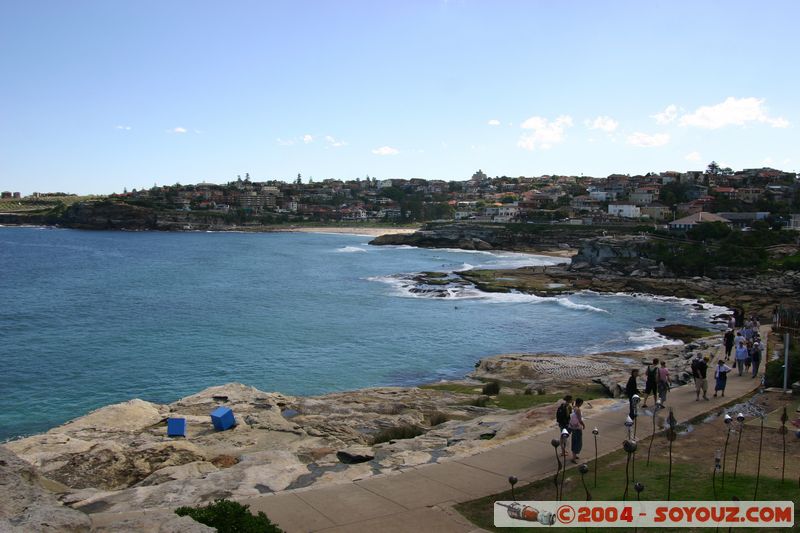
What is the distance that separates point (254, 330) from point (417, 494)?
94.0 feet

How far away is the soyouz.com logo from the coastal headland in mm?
3574

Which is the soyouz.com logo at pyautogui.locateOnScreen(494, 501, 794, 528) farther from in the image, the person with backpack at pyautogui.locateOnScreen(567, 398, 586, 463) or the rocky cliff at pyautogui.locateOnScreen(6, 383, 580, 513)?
the rocky cliff at pyautogui.locateOnScreen(6, 383, 580, 513)

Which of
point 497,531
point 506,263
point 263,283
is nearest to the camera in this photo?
point 497,531

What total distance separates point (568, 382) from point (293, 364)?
1322 centimetres

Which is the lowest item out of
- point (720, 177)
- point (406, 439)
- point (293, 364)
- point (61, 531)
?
point (293, 364)

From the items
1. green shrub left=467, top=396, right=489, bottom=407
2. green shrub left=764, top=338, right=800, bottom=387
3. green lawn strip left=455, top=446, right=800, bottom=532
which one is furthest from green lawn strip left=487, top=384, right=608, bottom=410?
green lawn strip left=455, top=446, right=800, bottom=532

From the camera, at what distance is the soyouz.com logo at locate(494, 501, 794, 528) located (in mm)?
7453

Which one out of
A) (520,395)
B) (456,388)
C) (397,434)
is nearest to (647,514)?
(397,434)

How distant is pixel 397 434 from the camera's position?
14.5 m

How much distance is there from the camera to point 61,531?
629 cm

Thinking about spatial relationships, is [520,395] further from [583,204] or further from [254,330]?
[583,204]

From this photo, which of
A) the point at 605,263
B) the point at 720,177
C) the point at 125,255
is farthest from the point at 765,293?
the point at 720,177

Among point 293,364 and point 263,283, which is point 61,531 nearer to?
point 293,364

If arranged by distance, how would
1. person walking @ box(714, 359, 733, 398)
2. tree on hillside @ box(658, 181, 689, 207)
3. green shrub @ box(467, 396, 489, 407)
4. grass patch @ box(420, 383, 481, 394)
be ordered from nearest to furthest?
person walking @ box(714, 359, 733, 398) < green shrub @ box(467, 396, 489, 407) < grass patch @ box(420, 383, 481, 394) < tree on hillside @ box(658, 181, 689, 207)
